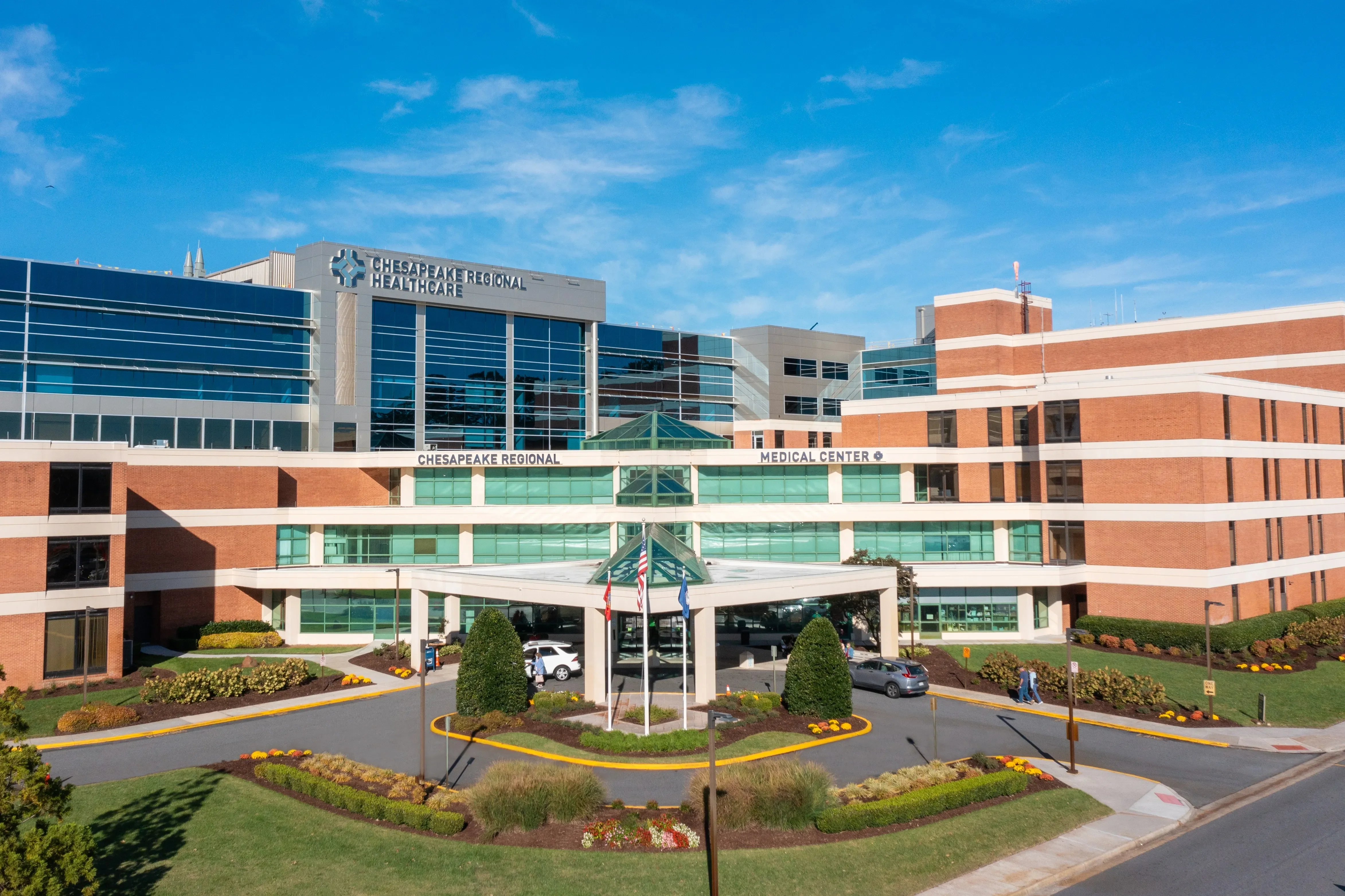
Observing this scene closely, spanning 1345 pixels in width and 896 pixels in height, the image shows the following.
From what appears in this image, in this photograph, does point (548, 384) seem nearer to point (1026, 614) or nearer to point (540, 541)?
point (540, 541)

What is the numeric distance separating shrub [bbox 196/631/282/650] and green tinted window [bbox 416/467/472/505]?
11.7 meters

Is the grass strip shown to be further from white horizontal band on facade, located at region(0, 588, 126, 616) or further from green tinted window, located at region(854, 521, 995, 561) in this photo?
white horizontal band on facade, located at region(0, 588, 126, 616)

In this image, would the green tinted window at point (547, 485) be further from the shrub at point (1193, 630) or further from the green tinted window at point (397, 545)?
the shrub at point (1193, 630)

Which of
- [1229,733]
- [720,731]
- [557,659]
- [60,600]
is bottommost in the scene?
[1229,733]

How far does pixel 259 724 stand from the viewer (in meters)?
34.6

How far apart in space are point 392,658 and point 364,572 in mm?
7597

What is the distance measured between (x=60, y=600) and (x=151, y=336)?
28.8m

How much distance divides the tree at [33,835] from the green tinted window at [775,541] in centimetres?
4134

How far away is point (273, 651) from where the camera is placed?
164 ft

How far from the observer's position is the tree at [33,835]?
15227mm

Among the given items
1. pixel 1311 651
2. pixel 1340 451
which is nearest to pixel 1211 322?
pixel 1340 451

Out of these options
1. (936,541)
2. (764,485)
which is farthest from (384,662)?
(936,541)

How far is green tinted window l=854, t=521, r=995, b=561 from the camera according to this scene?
5438 centimetres

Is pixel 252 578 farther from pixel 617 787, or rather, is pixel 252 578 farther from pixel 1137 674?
pixel 1137 674
